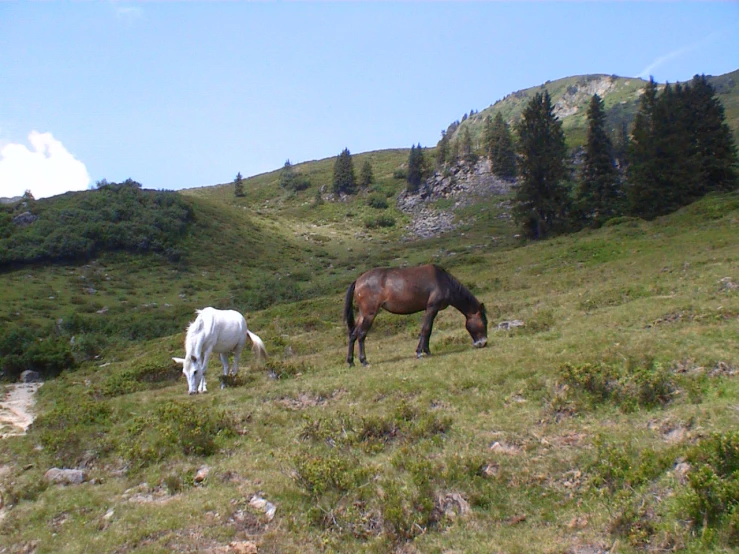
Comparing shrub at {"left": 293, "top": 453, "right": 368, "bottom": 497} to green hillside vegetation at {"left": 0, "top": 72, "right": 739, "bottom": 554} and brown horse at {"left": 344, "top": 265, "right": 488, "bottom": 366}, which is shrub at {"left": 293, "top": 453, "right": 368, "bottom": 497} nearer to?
green hillside vegetation at {"left": 0, "top": 72, "right": 739, "bottom": 554}

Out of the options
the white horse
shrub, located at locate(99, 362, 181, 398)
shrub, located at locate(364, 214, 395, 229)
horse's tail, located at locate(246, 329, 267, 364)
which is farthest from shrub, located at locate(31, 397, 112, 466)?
shrub, located at locate(364, 214, 395, 229)

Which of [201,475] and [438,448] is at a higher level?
[438,448]

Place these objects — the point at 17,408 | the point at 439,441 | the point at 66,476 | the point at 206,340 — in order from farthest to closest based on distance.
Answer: the point at 17,408
the point at 206,340
the point at 66,476
the point at 439,441

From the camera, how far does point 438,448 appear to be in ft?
26.2

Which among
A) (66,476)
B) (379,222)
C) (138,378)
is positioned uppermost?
(379,222)

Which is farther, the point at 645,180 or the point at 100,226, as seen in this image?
the point at 100,226

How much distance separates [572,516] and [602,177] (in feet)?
156

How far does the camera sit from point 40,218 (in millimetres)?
57969

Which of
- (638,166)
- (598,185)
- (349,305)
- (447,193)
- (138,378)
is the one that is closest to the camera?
(349,305)

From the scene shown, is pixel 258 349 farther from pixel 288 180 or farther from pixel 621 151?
pixel 288 180

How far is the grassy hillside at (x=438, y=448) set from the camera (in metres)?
6.12

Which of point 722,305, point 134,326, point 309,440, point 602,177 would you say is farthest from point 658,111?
point 309,440

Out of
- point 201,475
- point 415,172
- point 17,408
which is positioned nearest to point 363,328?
point 201,475

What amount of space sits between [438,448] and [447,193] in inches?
3470
